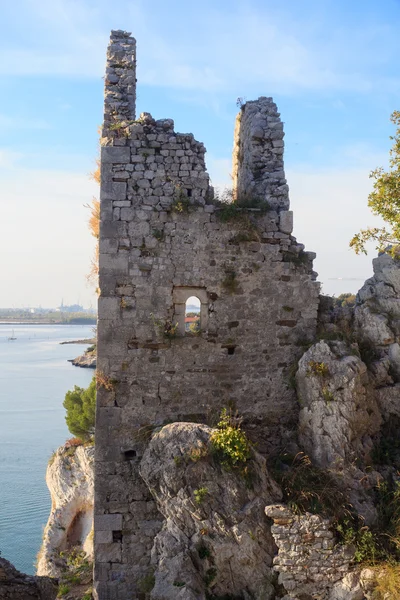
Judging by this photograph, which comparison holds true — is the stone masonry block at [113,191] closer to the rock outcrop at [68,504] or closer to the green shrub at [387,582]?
the green shrub at [387,582]

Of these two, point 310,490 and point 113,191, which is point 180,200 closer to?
point 113,191

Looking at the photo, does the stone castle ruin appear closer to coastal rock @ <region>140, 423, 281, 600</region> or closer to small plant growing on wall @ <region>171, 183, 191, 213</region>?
small plant growing on wall @ <region>171, 183, 191, 213</region>

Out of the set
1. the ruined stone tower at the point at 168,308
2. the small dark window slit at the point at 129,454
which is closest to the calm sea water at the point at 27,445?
the ruined stone tower at the point at 168,308

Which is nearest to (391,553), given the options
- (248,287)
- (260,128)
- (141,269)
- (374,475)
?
(374,475)

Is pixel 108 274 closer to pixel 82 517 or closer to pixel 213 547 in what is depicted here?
pixel 213 547

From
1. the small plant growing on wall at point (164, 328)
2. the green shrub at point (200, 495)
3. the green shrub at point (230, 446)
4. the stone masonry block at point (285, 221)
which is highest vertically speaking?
the stone masonry block at point (285, 221)

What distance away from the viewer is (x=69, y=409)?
19.4m

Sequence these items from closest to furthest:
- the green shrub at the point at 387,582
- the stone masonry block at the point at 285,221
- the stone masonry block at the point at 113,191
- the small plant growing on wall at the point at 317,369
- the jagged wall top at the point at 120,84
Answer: the green shrub at the point at 387,582
the small plant growing on wall at the point at 317,369
the stone masonry block at the point at 113,191
the jagged wall top at the point at 120,84
the stone masonry block at the point at 285,221

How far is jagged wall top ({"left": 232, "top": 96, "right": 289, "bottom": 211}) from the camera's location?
973 cm

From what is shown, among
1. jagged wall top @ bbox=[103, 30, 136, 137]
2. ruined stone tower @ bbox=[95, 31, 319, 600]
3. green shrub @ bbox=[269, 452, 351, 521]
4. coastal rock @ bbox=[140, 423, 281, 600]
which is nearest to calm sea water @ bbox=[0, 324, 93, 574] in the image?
ruined stone tower @ bbox=[95, 31, 319, 600]

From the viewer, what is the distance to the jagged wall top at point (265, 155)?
9.73 metres

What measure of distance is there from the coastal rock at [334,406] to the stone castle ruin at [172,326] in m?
0.03

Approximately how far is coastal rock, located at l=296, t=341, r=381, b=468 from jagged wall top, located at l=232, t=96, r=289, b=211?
2551mm

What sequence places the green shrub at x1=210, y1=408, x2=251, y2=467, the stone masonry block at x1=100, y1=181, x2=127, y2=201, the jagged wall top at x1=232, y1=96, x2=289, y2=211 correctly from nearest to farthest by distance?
the green shrub at x1=210, y1=408, x2=251, y2=467 < the stone masonry block at x1=100, y1=181, x2=127, y2=201 < the jagged wall top at x1=232, y1=96, x2=289, y2=211
